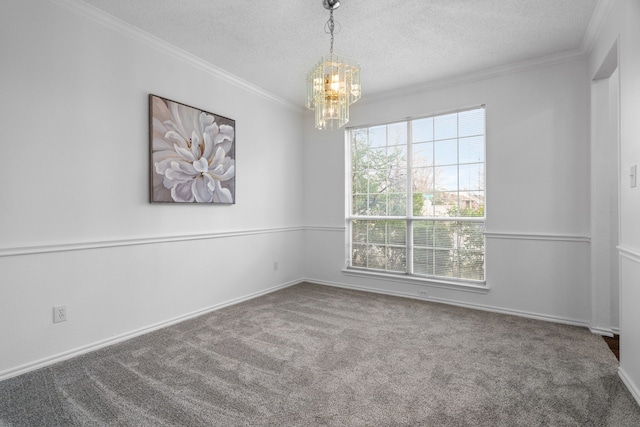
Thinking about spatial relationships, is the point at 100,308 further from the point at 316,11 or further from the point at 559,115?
the point at 559,115

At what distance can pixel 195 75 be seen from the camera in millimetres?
3318

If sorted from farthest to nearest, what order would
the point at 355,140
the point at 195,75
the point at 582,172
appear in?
the point at 355,140 < the point at 195,75 < the point at 582,172

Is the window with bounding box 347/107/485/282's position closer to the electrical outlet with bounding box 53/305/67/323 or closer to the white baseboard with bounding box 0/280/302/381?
the white baseboard with bounding box 0/280/302/381

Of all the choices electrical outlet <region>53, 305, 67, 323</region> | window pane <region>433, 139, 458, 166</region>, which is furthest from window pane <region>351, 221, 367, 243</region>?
electrical outlet <region>53, 305, 67, 323</region>

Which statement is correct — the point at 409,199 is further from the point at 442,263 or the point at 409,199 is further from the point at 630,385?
the point at 630,385

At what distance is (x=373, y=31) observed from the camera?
2.74 meters

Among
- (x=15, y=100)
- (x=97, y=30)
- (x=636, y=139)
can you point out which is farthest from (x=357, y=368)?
(x=97, y=30)

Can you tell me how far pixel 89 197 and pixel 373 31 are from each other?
8.86 ft

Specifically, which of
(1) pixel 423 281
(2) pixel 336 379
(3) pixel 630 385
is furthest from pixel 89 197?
(3) pixel 630 385

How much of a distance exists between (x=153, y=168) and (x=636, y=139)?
3550 mm

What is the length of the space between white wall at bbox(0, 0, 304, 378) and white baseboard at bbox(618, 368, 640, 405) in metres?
3.45

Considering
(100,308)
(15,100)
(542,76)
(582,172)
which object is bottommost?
(100,308)

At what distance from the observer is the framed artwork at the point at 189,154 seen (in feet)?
9.68

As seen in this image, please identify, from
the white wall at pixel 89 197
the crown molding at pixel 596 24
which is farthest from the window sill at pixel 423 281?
the crown molding at pixel 596 24
